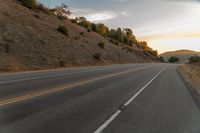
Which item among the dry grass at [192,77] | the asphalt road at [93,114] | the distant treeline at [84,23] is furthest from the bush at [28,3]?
the asphalt road at [93,114]

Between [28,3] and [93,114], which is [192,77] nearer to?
[93,114]

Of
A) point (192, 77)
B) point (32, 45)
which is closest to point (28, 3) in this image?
point (32, 45)

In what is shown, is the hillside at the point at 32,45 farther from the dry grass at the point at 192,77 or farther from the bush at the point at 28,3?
the dry grass at the point at 192,77

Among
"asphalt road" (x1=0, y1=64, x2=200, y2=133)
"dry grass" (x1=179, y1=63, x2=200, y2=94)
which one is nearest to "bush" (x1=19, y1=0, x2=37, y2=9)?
"dry grass" (x1=179, y1=63, x2=200, y2=94)

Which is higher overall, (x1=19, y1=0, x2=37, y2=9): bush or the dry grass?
(x1=19, y1=0, x2=37, y2=9): bush

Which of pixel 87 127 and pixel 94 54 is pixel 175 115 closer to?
pixel 87 127

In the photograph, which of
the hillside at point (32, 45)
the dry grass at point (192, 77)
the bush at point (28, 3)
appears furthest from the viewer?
the bush at point (28, 3)

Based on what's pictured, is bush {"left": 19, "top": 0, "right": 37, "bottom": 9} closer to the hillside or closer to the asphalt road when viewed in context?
the hillside

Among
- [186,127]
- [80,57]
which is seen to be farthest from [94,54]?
[186,127]

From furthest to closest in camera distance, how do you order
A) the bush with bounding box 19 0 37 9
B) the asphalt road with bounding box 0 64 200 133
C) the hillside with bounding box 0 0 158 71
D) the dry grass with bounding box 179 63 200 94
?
1. the bush with bounding box 19 0 37 9
2. the hillside with bounding box 0 0 158 71
3. the dry grass with bounding box 179 63 200 94
4. the asphalt road with bounding box 0 64 200 133

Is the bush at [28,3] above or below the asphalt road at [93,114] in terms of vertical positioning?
above

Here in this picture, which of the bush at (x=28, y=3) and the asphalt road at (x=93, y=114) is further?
the bush at (x=28, y=3)

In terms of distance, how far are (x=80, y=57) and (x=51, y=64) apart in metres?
13.9

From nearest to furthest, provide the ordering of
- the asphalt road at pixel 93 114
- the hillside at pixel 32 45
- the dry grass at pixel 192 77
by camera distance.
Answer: the asphalt road at pixel 93 114 < the dry grass at pixel 192 77 < the hillside at pixel 32 45
